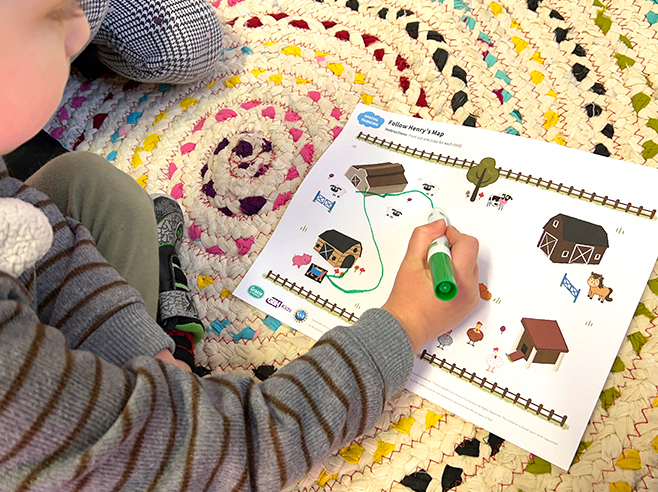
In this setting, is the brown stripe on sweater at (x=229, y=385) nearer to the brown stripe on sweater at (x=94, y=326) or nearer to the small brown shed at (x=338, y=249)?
the brown stripe on sweater at (x=94, y=326)

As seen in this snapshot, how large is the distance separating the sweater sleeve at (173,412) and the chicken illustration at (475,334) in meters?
0.09

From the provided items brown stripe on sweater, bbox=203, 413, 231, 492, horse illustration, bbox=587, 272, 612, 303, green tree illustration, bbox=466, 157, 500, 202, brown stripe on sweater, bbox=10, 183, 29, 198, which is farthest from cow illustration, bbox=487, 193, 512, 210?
brown stripe on sweater, bbox=10, 183, 29, 198

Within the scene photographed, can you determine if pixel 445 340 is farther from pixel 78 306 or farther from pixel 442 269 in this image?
pixel 78 306

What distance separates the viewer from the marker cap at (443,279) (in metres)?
0.43

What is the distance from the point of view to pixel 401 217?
0.56m

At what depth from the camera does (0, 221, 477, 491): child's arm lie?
289 millimetres

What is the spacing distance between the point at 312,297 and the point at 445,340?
0.52ft

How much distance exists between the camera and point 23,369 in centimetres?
29

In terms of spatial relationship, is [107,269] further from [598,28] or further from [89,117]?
[598,28]

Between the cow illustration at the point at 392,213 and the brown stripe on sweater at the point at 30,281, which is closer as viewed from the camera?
the brown stripe on sweater at the point at 30,281

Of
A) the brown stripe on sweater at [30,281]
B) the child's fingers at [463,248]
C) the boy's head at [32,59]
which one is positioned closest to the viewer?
the boy's head at [32,59]

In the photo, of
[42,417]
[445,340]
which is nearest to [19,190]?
[42,417]

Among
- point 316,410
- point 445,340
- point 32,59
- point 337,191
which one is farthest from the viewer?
point 337,191

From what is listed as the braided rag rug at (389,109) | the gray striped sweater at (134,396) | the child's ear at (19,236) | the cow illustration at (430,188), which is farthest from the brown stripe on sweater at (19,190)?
the cow illustration at (430,188)
